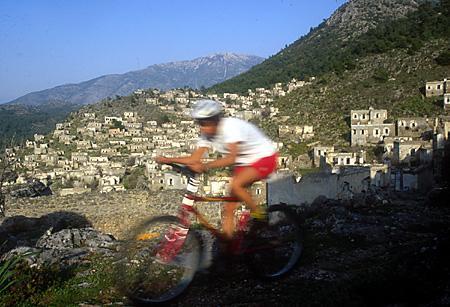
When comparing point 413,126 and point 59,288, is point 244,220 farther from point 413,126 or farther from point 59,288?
point 413,126

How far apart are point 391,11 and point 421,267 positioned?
315ft

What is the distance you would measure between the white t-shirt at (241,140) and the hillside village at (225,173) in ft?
1.46

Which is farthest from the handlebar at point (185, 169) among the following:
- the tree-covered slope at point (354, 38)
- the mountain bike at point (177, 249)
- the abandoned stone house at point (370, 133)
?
the tree-covered slope at point (354, 38)

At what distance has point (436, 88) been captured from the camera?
45969mm

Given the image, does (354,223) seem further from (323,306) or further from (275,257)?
(323,306)

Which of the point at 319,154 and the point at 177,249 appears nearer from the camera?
the point at 177,249

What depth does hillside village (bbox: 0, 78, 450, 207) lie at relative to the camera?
719 inches

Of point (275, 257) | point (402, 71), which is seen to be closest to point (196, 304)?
point (275, 257)

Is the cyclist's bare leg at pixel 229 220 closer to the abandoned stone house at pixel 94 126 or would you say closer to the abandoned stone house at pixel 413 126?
the abandoned stone house at pixel 413 126

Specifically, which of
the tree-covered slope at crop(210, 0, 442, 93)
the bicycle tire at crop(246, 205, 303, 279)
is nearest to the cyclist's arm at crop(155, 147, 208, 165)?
the bicycle tire at crop(246, 205, 303, 279)

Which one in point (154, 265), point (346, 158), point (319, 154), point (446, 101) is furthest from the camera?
point (446, 101)

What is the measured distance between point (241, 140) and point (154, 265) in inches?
56.3

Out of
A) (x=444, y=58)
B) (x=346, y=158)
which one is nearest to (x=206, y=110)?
(x=346, y=158)

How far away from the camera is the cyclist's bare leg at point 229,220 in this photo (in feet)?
14.3
